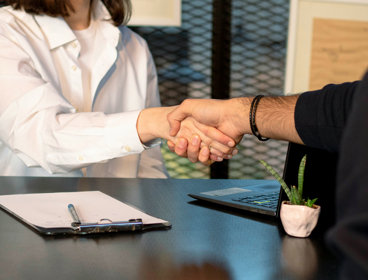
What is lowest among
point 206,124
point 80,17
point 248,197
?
point 248,197

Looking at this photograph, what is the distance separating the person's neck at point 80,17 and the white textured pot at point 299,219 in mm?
1277

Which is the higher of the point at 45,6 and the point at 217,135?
the point at 45,6

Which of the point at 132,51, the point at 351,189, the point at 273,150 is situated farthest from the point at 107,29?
the point at 351,189

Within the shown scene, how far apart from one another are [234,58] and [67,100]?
4.23 ft

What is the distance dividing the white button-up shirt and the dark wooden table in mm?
465

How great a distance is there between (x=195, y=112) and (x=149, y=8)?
1.28 m

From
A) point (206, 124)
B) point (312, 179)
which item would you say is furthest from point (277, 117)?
point (206, 124)

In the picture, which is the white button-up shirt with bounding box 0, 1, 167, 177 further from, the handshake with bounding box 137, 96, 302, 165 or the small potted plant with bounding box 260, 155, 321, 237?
the small potted plant with bounding box 260, 155, 321, 237

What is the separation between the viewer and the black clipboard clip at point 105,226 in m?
0.86

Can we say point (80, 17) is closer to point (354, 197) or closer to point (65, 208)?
point (65, 208)

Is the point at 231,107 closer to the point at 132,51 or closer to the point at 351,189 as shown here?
the point at 132,51

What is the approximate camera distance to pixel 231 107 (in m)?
1.37

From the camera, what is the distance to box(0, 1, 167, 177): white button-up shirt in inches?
57.2

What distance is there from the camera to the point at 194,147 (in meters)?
1.52
